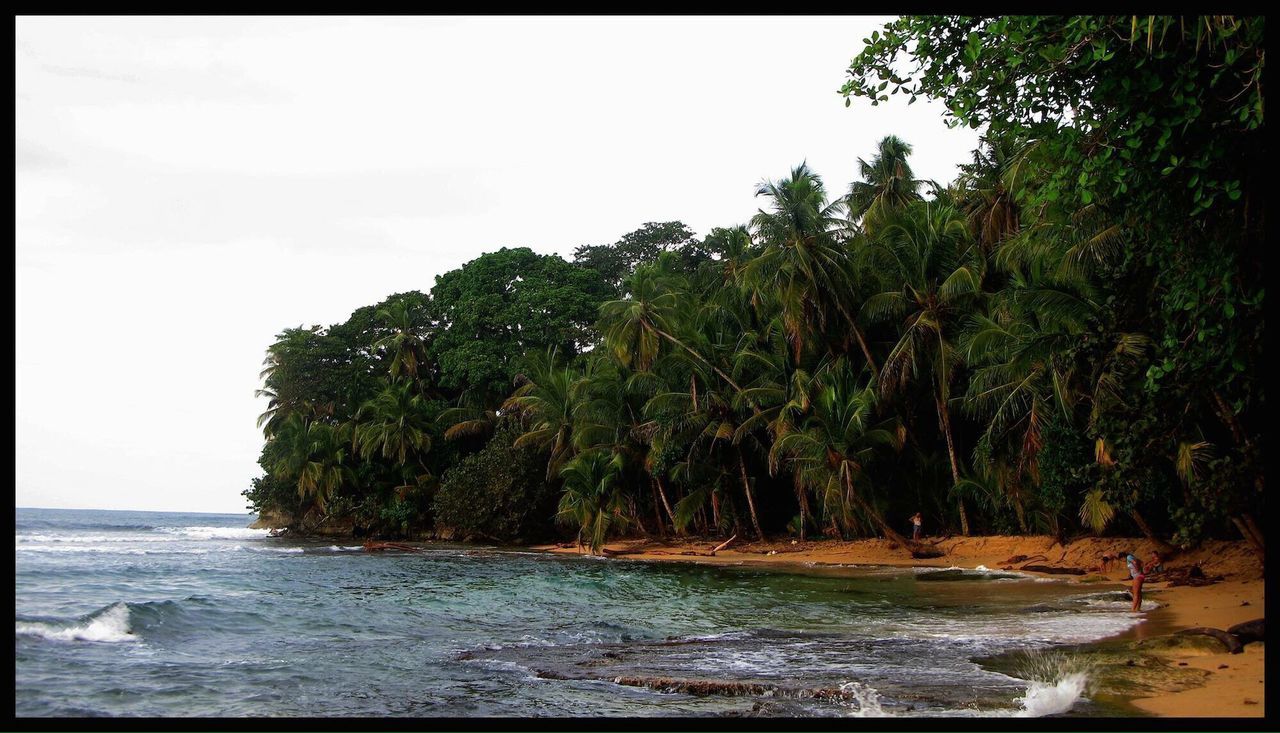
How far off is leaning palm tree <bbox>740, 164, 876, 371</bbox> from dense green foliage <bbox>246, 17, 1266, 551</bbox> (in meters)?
0.09

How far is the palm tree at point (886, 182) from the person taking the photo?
31875mm

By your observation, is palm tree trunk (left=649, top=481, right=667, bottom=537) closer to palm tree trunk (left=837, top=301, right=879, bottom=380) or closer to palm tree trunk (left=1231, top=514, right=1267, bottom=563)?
palm tree trunk (left=837, top=301, right=879, bottom=380)

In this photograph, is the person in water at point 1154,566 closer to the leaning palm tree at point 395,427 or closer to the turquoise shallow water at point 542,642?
the turquoise shallow water at point 542,642

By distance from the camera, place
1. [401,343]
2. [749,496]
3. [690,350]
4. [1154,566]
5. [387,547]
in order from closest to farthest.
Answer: [1154,566]
[690,350]
[749,496]
[387,547]
[401,343]

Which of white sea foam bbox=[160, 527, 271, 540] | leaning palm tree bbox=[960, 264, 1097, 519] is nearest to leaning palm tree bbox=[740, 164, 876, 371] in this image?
leaning palm tree bbox=[960, 264, 1097, 519]

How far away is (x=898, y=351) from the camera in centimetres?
2459

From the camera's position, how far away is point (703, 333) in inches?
1201

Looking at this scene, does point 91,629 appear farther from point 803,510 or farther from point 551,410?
point 551,410

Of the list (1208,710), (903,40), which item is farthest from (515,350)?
(1208,710)

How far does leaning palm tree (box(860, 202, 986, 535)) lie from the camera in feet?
79.0

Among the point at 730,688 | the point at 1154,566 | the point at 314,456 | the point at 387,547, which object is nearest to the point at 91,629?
the point at 730,688

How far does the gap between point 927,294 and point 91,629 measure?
20065 mm

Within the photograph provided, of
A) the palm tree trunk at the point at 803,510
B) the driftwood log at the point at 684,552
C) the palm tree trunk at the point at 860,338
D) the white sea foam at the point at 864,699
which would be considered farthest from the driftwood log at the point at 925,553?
the white sea foam at the point at 864,699

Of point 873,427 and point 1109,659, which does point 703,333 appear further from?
point 1109,659
